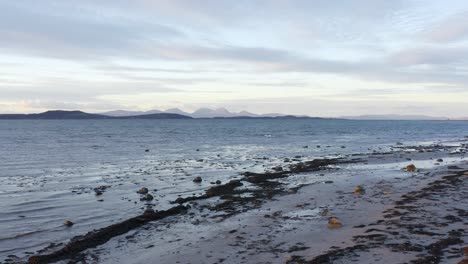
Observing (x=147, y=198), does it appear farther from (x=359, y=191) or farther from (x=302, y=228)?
(x=359, y=191)

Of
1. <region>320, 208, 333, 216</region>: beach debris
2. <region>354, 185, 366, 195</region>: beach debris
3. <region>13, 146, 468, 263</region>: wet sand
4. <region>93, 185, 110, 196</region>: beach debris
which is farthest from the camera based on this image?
<region>93, 185, 110, 196</region>: beach debris

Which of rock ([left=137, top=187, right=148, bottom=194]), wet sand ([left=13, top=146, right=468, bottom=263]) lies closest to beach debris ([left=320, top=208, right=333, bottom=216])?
wet sand ([left=13, top=146, right=468, bottom=263])

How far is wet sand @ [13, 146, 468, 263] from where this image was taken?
13.4 metres

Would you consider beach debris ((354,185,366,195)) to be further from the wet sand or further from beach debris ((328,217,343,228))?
beach debris ((328,217,343,228))

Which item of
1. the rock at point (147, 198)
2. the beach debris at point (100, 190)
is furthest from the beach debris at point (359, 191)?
the beach debris at point (100, 190)

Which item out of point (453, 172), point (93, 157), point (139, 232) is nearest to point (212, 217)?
point (139, 232)

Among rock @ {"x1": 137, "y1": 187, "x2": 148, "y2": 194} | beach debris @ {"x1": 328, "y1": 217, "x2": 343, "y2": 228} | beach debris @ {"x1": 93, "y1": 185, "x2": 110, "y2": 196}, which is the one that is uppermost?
beach debris @ {"x1": 328, "y1": 217, "x2": 343, "y2": 228}

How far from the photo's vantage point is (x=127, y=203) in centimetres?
2278

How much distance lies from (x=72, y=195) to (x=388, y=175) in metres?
22.7

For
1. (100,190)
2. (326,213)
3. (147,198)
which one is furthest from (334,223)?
(100,190)

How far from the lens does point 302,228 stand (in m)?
16.6

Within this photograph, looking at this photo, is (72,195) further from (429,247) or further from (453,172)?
(453,172)

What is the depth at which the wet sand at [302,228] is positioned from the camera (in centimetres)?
1338

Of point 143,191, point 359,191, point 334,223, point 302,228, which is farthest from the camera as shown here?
point 143,191
